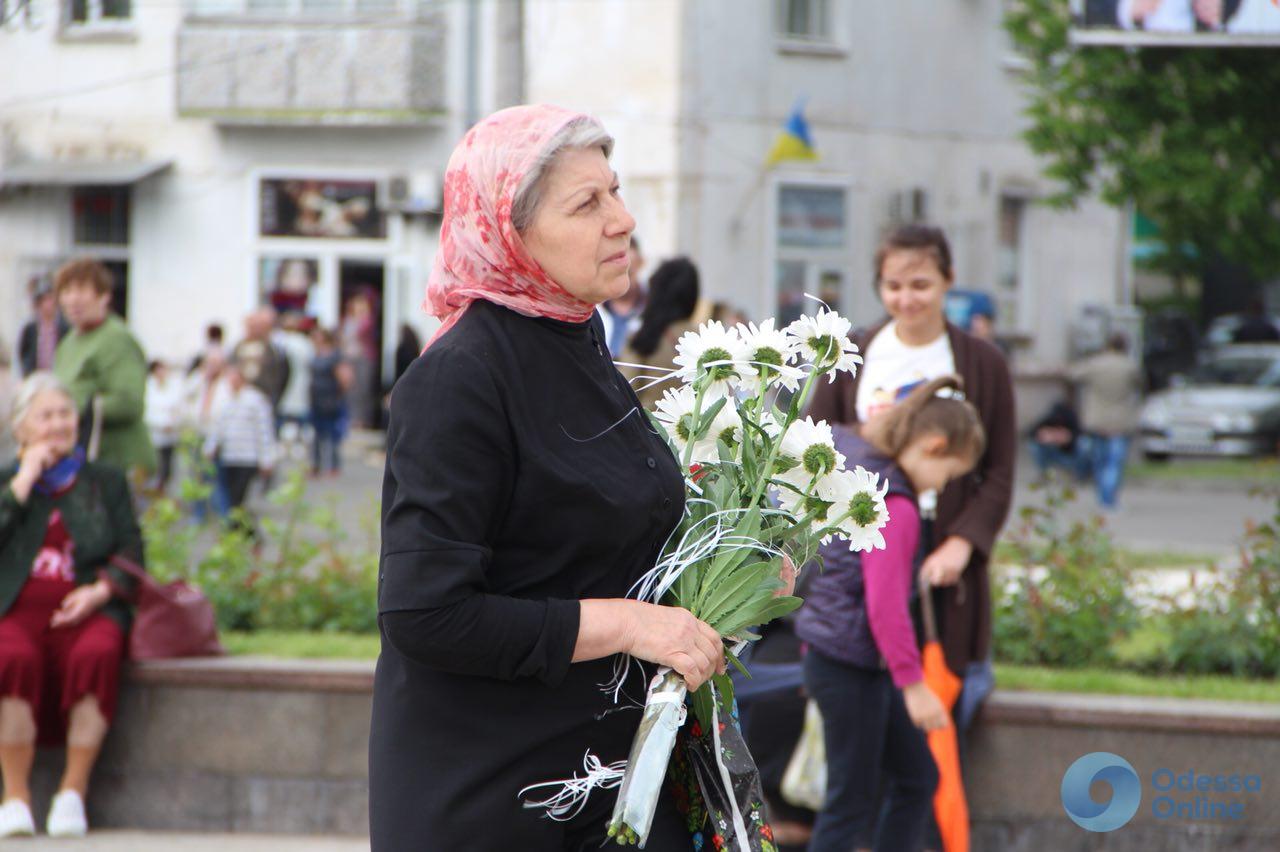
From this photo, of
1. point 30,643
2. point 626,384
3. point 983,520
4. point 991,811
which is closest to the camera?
point 626,384

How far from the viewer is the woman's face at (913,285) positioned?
5.41m

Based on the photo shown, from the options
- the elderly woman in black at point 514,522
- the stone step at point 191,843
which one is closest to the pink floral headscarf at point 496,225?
the elderly woman in black at point 514,522

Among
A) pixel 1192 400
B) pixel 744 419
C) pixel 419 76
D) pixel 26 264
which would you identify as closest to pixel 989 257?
pixel 1192 400

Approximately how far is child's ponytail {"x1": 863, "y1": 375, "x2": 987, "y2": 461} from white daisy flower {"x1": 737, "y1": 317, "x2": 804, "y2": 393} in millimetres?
1863

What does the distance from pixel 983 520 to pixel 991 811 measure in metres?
1.09

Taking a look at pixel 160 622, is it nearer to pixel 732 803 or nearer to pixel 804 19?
pixel 732 803

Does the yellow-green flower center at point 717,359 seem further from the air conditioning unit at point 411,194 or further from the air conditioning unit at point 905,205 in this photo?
the air conditioning unit at point 905,205

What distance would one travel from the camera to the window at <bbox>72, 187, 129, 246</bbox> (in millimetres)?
25797

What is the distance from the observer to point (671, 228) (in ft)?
73.2

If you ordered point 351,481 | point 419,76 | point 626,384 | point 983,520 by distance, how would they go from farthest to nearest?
point 419,76
point 351,481
point 983,520
point 626,384

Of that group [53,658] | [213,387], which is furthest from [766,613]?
[213,387]

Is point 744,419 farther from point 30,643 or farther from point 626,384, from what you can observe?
point 30,643

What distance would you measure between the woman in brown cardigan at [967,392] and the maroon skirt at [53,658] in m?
2.65

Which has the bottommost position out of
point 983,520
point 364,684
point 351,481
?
point 351,481
